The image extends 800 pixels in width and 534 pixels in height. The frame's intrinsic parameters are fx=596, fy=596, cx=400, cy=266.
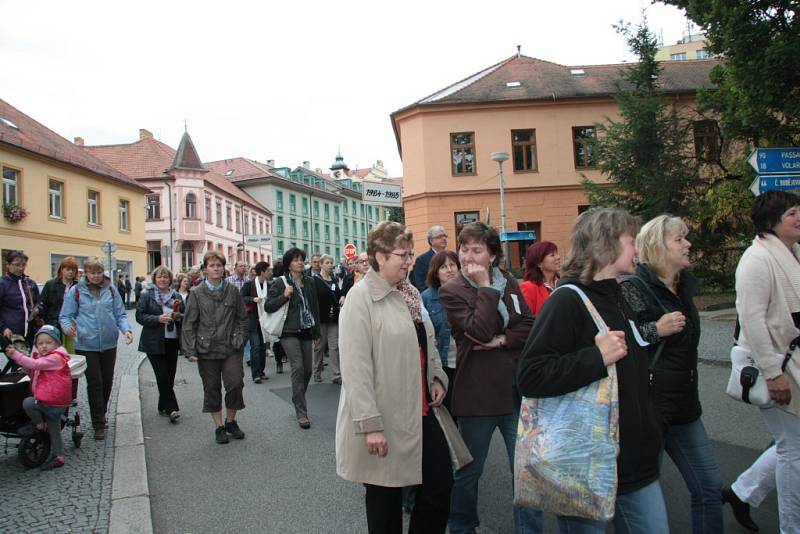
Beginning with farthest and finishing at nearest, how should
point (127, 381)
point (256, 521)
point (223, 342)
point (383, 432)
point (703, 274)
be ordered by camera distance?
1. point (703, 274)
2. point (127, 381)
3. point (223, 342)
4. point (256, 521)
5. point (383, 432)

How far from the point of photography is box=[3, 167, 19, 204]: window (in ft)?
85.4

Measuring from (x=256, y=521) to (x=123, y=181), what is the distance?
35.7 metres

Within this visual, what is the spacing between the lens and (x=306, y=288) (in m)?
7.22

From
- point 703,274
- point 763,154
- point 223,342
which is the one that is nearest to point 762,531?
point 223,342

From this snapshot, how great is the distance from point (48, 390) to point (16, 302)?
130 inches

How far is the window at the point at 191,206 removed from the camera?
48375 mm

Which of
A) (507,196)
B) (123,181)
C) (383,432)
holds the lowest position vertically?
(383,432)

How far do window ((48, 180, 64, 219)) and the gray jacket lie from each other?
2725 centimetres

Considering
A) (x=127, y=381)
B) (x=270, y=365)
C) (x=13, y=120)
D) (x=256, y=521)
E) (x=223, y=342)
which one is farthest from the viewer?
(x=13, y=120)

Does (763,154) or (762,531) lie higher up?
(763,154)

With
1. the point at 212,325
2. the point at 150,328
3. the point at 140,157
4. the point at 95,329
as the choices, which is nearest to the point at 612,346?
the point at 212,325

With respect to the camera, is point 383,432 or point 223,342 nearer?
point 383,432

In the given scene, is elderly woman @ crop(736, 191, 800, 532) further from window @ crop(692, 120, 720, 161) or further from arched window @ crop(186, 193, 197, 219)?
arched window @ crop(186, 193, 197, 219)

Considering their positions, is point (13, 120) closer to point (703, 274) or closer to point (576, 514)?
point (703, 274)
